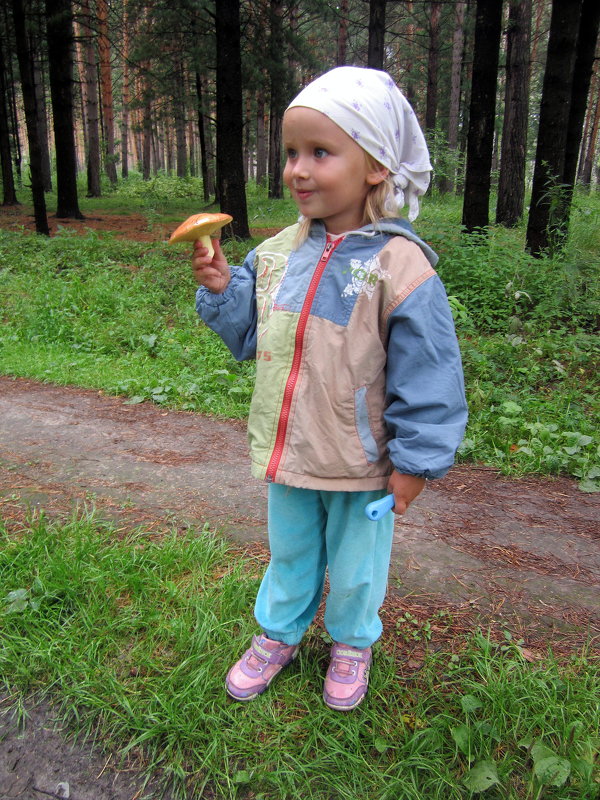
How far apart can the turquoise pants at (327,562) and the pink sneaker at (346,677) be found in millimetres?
47

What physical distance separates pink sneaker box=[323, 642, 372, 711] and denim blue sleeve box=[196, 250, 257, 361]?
40.9 inches

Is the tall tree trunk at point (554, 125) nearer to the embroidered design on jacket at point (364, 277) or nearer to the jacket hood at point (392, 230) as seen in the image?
the jacket hood at point (392, 230)

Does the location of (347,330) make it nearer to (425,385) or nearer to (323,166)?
(425,385)

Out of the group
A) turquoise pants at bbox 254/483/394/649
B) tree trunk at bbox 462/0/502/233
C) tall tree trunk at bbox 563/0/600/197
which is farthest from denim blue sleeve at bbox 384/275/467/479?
tall tree trunk at bbox 563/0/600/197

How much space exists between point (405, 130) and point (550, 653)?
5.80ft

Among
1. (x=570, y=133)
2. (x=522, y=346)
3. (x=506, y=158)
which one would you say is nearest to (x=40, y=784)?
(x=522, y=346)

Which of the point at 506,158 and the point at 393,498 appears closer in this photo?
the point at 393,498

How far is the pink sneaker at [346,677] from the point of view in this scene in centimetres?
191

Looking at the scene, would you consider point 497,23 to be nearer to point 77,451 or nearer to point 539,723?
point 77,451

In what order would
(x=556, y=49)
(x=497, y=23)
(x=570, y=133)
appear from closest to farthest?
1. (x=556, y=49)
2. (x=497, y=23)
3. (x=570, y=133)

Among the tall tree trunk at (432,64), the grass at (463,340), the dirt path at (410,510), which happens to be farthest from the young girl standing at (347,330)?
the tall tree trunk at (432,64)

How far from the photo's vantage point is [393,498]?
1665 millimetres

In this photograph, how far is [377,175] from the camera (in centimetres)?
162

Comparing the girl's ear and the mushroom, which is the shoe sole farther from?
the girl's ear
